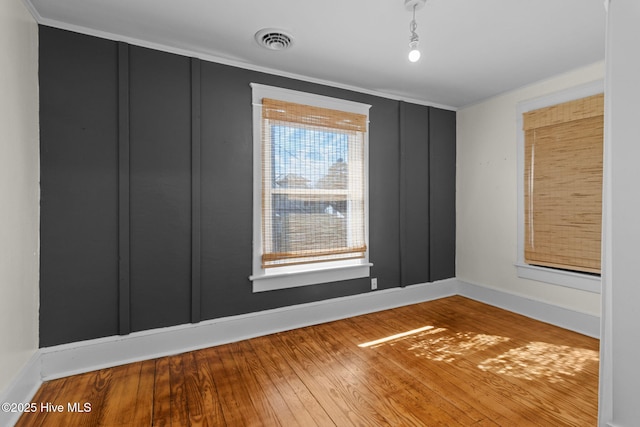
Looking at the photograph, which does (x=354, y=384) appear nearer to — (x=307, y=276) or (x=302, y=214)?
(x=307, y=276)

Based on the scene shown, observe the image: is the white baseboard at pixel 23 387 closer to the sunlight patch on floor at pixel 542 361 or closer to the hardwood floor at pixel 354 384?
the hardwood floor at pixel 354 384

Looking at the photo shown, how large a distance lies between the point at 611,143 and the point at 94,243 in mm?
3144

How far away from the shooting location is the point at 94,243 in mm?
2334

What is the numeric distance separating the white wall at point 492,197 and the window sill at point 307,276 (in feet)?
5.12

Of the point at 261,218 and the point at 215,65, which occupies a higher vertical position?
the point at 215,65

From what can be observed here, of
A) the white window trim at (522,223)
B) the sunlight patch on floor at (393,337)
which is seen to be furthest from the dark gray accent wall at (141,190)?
the white window trim at (522,223)

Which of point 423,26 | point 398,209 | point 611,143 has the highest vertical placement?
point 423,26

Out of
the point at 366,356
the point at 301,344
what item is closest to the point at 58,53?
the point at 301,344

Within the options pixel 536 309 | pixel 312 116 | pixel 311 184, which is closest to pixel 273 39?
pixel 312 116

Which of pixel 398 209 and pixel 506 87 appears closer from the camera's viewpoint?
pixel 506 87

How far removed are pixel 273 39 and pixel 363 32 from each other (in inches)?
27.4

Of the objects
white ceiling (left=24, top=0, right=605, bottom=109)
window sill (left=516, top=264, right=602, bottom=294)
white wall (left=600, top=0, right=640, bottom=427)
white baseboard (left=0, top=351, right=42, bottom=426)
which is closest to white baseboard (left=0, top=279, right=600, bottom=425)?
white baseboard (left=0, top=351, right=42, bottom=426)

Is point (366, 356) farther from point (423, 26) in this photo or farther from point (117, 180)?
point (423, 26)

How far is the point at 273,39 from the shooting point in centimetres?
242
